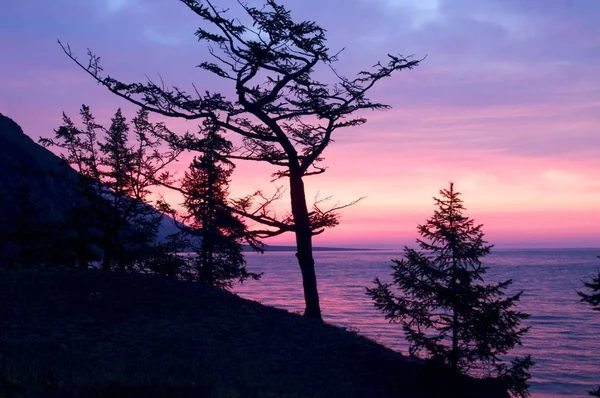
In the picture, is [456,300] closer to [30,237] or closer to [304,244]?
[304,244]

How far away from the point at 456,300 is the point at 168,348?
612 cm

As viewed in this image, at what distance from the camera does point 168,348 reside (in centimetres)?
1282

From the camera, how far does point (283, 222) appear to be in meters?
20.0

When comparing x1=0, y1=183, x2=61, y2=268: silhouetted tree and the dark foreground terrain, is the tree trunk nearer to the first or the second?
the dark foreground terrain

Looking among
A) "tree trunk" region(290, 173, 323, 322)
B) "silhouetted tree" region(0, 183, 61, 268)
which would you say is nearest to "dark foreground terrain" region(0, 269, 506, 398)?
"tree trunk" region(290, 173, 323, 322)

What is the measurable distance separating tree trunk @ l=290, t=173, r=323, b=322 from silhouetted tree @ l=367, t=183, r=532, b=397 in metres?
3.92

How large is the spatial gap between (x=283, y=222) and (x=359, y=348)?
5760 millimetres

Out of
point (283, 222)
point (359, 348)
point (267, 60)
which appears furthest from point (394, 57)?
point (359, 348)

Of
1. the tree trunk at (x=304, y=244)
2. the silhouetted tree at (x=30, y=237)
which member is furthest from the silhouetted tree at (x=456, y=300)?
the silhouetted tree at (x=30, y=237)

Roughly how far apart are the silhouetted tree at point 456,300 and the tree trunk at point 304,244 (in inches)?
154

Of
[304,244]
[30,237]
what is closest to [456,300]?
[304,244]

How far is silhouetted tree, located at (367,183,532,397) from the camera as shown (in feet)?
47.1

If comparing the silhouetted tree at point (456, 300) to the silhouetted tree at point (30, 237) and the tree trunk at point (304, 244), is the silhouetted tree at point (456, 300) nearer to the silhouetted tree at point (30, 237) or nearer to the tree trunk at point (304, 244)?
the tree trunk at point (304, 244)

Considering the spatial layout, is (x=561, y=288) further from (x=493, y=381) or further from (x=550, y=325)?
(x=493, y=381)
